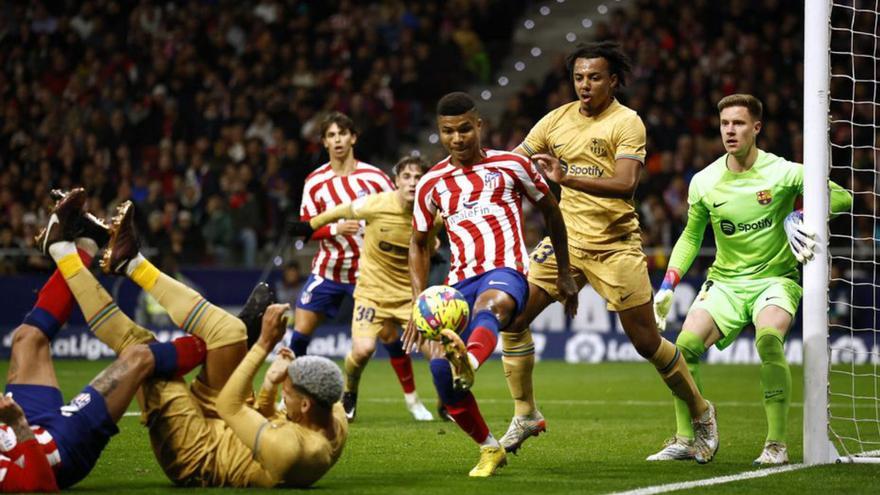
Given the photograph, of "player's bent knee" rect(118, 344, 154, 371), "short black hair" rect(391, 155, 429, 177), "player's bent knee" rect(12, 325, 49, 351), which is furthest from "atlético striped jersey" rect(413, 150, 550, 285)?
"short black hair" rect(391, 155, 429, 177)

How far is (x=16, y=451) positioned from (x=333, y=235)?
5.85 meters

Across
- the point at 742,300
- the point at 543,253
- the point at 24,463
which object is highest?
the point at 543,253

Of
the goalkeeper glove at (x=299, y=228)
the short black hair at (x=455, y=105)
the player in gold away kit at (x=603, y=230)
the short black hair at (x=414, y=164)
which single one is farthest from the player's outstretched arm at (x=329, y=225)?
the short black hair at (x=455, y=105)

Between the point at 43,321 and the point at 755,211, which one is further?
the point at 755,211

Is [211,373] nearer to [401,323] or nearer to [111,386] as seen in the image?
[111,386]

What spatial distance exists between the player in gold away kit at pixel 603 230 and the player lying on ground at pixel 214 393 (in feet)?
7.01

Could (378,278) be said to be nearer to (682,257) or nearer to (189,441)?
(682,257)

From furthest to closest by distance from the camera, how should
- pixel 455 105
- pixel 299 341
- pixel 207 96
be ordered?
pixel 207 96
pixel 299 341
pixel 455 105

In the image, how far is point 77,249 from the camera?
23.4 ft

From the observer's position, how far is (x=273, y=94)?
78.0ft

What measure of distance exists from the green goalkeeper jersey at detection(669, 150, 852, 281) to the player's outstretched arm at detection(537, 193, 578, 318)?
1.23 meters

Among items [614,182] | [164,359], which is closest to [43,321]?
[164,359]

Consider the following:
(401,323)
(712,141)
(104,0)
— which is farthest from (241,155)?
(401,323)

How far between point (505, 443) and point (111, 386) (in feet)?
9.58
